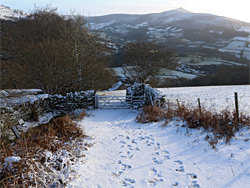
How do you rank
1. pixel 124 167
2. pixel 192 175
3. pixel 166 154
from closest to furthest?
pixel 192 175
pixel 124 167
pixel 166 154

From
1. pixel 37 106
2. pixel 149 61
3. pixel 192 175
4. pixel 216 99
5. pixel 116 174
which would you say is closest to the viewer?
pixel 192 175

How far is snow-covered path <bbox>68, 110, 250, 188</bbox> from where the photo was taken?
11.6 ft

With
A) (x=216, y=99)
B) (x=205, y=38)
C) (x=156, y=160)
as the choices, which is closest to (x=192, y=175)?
(x=156, y=160)

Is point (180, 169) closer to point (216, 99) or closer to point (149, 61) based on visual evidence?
point (216, 99)

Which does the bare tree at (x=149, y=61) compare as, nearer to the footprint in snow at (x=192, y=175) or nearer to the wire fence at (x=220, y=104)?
the wire fence at (x=220, y=104)

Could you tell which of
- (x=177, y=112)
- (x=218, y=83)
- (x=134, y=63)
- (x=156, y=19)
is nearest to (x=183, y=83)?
(x=218, y=83)

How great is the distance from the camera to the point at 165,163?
4.29 m

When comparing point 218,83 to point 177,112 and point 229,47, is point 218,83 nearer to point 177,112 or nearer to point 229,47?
point 177,112

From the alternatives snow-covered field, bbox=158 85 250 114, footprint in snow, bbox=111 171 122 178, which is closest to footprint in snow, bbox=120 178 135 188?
footprint in snow, bbox=111 171 122 178

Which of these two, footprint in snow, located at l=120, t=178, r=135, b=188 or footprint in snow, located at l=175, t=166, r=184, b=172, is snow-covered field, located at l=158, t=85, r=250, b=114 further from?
footprint in snow, located at l=120, t=178, r=135, b=188

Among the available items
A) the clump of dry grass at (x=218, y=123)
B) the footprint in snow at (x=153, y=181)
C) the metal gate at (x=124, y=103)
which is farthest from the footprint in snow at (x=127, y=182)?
the metal gate at (x=124, y=103)

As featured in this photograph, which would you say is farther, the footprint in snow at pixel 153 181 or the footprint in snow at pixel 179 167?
the footprint in snow at pixel 179 167

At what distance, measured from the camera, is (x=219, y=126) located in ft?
19.1

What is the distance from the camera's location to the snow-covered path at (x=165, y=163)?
3527mm
